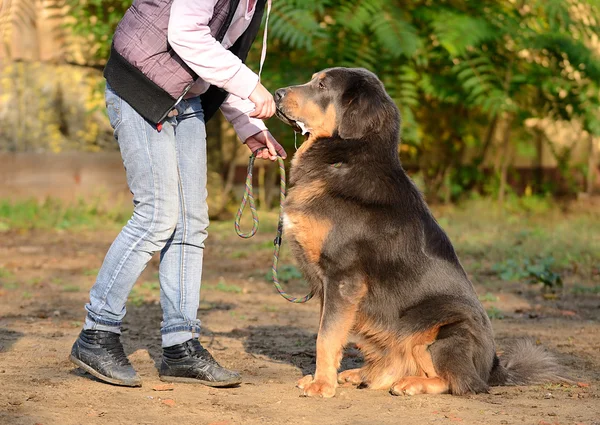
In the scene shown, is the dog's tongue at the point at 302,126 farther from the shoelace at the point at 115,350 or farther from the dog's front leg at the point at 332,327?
the shoelace at the point at 115,350

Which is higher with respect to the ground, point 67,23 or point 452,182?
point 67,23

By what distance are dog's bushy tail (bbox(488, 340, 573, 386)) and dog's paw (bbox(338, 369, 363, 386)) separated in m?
0.70

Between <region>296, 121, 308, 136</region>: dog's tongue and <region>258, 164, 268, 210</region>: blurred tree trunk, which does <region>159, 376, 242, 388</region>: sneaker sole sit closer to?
<region>296, 121, 308, 136</region>: dog's tongue

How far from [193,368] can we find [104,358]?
454 millimetres

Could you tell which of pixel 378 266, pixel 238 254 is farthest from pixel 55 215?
pixel 378 266

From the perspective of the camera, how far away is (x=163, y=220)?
4027 mm

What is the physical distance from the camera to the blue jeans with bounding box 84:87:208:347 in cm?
399

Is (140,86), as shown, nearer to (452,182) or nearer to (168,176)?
(168,176)

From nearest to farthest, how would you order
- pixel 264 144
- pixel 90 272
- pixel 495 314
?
1. pixel 264 144
2. pixel 495 314
3. pixel 90 272

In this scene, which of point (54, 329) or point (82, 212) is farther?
point (82, 212)

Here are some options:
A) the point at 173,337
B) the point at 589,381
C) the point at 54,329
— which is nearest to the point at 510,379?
the point at 589,381

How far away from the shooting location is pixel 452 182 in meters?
12.2

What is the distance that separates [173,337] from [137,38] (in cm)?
152

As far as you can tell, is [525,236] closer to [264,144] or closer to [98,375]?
[264,144]
